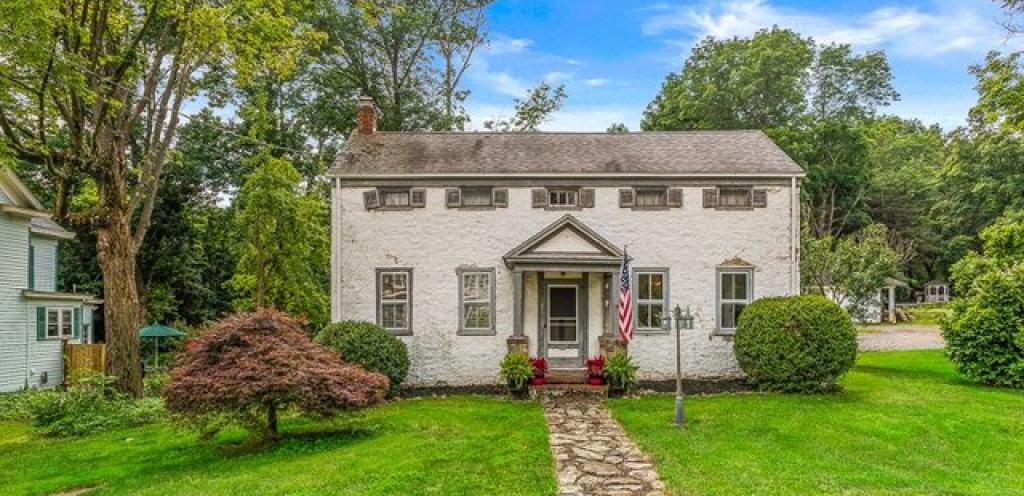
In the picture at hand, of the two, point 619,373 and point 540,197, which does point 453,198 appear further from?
point 619,373

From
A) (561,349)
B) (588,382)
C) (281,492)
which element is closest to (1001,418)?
(588,382)

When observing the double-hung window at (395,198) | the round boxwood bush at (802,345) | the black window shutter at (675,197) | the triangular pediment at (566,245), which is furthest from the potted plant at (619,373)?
the double-hung window at (395,198)

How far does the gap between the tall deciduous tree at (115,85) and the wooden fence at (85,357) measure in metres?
7.41

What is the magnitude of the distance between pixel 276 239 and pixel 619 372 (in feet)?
44.1

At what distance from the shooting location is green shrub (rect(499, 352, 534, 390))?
14.0m

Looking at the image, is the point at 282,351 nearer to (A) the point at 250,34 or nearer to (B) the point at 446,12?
(A) the point at 250,34

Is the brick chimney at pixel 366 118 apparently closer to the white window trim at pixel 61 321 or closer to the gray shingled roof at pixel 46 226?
the gray shingled roof at pixel 46 226

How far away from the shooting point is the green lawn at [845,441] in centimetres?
770

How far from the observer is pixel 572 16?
2098 centimetres

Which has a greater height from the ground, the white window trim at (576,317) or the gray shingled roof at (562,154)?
the gray shingled roof at (562,154)

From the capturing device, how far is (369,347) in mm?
14039

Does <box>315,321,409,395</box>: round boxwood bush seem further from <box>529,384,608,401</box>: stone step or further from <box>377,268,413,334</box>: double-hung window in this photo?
<box>529,384,608,401</box>: stone step

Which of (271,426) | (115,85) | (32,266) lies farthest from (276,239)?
(271,426)

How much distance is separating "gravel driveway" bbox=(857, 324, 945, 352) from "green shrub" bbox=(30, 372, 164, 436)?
20465 millimetres
